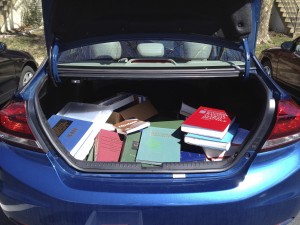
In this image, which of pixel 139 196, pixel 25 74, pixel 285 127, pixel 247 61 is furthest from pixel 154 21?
pixel 25 74

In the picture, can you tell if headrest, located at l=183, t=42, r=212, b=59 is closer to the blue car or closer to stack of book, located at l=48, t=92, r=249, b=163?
the blue car

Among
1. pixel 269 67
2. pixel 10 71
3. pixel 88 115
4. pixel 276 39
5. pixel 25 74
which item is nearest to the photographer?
pixel 88 115

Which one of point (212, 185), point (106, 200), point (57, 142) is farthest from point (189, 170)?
point (57, 142)

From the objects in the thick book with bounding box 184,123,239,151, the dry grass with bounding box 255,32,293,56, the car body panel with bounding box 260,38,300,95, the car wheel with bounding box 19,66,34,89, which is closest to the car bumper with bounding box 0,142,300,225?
the thick book with bounding box 184,123,239,151

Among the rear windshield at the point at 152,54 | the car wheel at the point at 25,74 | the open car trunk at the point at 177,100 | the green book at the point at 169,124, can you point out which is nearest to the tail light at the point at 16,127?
the open car trunk at the point at 177,100

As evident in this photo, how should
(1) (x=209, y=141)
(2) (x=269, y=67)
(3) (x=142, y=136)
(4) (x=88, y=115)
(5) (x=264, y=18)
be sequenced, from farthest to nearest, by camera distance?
(5) (x=264, y=18) < (2) (x=269, y=67) < (4) (x=88, y=115) < (3) (x=142, y=136) < (1) (x=209, y=141)

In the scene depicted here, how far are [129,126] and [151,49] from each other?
57cm

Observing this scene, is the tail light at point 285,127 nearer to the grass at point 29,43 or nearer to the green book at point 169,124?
the green book at point 169,124

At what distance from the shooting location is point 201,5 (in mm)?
2422

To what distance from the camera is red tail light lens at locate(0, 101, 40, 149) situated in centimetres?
205

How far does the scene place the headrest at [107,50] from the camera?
2.51m

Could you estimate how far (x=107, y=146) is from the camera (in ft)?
8.27

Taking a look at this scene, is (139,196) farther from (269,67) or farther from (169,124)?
(269,67)

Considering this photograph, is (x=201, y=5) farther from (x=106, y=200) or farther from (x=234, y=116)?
(x=106, y=200)
